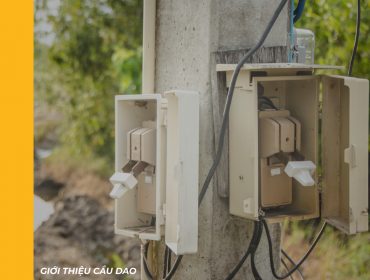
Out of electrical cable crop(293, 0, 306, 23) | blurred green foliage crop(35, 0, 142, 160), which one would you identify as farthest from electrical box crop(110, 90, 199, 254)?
blurred green foliage crop(35, 0, 142, 160)

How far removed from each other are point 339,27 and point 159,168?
223 centimetres

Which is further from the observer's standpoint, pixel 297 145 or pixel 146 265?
pixel 146 265

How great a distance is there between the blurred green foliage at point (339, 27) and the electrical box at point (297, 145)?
1648 millimetres

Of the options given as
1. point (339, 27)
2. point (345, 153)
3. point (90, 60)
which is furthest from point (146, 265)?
point (90, 60)

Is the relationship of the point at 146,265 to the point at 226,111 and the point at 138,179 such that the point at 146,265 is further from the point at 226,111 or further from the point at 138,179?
the point at 226,111

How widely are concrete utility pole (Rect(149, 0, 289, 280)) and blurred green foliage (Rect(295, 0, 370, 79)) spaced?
164 centimetres

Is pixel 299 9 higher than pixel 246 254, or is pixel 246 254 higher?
pixel 299 9

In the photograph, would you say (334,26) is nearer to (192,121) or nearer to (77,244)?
(192,121)

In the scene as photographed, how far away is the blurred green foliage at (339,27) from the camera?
369cm

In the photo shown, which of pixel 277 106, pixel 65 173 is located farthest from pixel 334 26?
→ pixel 65 173

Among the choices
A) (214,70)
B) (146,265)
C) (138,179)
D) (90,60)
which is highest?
(90,60)

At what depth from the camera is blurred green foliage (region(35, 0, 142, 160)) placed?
5.09 metres

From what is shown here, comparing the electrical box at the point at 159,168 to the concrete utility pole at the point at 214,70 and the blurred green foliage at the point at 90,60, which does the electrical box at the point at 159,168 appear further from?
the blurred green foliage at the point at 90,60

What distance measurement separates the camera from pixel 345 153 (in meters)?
1.93
